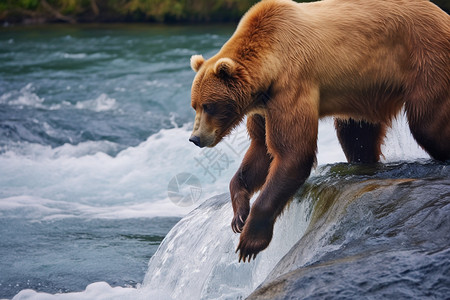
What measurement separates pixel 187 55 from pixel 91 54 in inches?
93.3

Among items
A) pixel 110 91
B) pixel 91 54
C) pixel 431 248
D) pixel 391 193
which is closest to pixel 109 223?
pixel 391 193

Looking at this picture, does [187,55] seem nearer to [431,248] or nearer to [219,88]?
[219,88]

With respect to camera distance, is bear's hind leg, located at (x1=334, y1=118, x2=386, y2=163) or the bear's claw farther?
bear's hind leg, located at (x1=334, y1=118, x2=386, y2=163)

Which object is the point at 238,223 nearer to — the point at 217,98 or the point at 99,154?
the point at 217,98

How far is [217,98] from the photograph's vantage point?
12.2 ft

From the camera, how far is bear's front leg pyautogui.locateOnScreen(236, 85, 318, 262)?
3619 mm

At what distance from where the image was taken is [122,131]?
10.7 meters

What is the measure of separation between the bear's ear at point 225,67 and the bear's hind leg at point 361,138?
104 centimetres

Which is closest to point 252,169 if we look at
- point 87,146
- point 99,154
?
point 99,154

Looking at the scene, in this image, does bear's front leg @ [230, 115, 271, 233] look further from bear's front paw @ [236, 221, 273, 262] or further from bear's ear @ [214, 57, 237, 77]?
bear's ear @ [214, 57, 237, 77]

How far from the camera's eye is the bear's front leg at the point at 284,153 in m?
3.62

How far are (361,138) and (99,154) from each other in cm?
609

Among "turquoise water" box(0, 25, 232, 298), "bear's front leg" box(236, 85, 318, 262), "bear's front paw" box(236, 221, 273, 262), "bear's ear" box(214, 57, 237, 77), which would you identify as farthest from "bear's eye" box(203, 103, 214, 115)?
→ "turquoise water" box(0, 25, 232, 298)

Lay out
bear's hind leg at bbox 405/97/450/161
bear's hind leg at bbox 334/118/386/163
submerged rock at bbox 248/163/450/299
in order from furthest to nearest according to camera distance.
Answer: bear's hind leg at bbox 334/118/386/163 < bear's hind leg at bbox 405/97/450/161 < submerged rock at bbox 248/163/450/299
